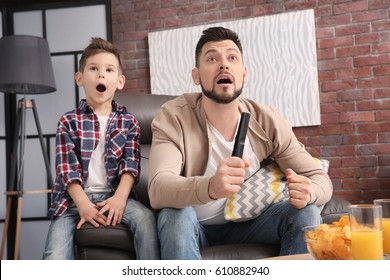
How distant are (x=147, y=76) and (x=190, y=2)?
1.78 feet

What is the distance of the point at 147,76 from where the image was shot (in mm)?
3084

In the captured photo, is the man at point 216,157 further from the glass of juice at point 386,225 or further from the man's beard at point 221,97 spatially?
the glass of juice at point 386,225

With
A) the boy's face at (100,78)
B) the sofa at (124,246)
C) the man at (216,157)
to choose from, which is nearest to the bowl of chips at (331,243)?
the man at (216,157)

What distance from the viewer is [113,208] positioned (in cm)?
140

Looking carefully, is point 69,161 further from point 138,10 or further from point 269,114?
point 138,10

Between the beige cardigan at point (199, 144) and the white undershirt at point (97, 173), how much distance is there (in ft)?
0.78

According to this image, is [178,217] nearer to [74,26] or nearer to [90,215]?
[90,215]

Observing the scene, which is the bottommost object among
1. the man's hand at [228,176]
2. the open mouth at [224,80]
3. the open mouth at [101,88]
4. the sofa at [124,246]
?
the sofa at [124,246]

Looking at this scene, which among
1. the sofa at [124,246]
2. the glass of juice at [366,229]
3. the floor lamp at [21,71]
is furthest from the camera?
the floor lamp at [21,71]

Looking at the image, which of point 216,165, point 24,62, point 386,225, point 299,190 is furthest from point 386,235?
point 24,62

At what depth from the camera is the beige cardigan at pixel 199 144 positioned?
131 centimetres

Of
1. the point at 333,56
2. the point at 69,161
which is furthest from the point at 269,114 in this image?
the point at 333,56

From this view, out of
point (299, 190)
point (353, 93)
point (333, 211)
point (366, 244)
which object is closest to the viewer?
point (366, 244)

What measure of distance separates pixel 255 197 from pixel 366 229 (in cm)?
57
